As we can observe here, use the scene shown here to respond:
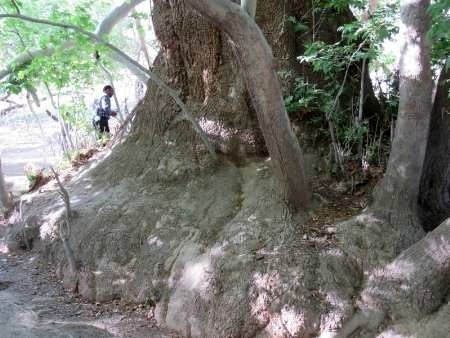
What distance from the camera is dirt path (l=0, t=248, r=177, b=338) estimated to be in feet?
16.7

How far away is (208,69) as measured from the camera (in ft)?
21.4

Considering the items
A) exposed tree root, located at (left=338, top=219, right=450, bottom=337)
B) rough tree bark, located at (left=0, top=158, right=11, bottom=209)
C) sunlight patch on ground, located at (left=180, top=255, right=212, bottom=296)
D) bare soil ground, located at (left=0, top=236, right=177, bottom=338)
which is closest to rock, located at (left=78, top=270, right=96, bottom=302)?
bare soil ground, located at (left=0, top=236, right=177, bottom=338)

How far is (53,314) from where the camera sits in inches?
225

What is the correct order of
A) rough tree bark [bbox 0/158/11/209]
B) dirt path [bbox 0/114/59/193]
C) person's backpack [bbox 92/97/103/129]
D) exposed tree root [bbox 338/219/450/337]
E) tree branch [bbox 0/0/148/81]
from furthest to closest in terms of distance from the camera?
dirt path [bbox 0/114/59/193], person's backpack [bbox 92/97/103/129], rough tree bark [bbox 0/158/11/209], tree branch [bbox 0/0/148/81], exposed tree root [bbox 338/219/450/337]

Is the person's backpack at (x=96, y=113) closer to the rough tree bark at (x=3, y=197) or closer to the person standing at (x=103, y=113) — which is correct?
the person standing at (x=103, y=113)

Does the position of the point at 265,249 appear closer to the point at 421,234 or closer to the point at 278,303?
the point at 278,303

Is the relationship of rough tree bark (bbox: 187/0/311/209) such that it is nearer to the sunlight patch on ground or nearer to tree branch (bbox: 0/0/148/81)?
the sunlight patch on ground

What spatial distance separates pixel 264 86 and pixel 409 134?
157 cm

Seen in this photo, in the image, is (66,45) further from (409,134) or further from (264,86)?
(409,134)

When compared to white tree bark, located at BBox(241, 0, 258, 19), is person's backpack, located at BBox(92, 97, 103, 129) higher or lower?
lower

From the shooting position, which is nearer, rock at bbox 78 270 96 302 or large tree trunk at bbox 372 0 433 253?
large tree trunk at bbox 372 0 433 253

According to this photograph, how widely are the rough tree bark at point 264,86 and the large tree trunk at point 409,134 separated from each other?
3.19 ft

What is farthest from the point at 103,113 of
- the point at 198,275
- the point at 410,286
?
the point at 410,286

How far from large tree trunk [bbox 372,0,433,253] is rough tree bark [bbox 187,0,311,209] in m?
0.97
